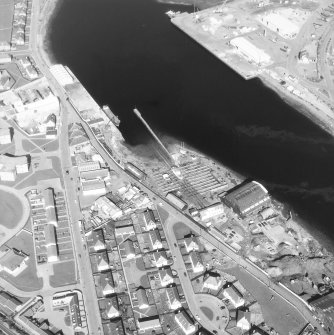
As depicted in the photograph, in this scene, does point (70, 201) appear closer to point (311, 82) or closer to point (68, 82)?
point (68, 82)

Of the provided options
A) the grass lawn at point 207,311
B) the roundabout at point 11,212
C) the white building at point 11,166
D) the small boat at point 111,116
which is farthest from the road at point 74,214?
the grass lawn at point 207,311

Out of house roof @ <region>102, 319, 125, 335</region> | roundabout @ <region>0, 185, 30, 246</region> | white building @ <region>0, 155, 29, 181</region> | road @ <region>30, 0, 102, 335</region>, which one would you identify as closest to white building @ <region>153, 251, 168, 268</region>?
road @ <region>30, 0, 102, 335</region>

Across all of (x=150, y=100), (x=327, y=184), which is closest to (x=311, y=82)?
(x=327, y=184)

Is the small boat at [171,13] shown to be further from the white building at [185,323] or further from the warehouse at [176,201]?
the white building at [185,323]

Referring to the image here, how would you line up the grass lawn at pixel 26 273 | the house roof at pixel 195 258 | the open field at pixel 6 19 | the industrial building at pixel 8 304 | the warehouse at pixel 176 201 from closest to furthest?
the industrial building at pixel 8 304, the grass lawn at pixel 26 273, the house roof at pixel 195 258, the warehouse at pixel 176 201, the open field at pixel 6 19

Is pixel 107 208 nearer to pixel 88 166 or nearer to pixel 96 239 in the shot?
pixel 96 239

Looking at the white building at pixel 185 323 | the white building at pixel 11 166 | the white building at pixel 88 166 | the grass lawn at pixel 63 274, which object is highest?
the white building at pixel 11 166
